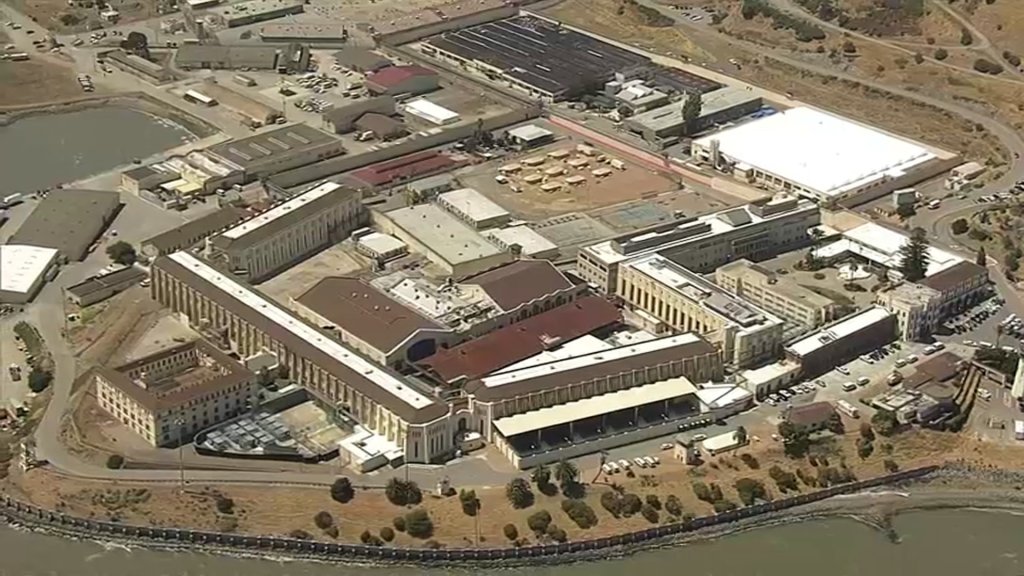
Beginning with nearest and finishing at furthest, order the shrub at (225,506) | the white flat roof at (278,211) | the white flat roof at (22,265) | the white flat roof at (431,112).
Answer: the shrub at (225,506) < the white flat roof at (22,265) < the white flat roof at (278,211) < the white flat roof at (431,112)

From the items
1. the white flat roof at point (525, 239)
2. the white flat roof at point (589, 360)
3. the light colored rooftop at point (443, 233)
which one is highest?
the white flat roof at point (589, 360)

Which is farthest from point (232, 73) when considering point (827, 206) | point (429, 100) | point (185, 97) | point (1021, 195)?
point (1021, 195)

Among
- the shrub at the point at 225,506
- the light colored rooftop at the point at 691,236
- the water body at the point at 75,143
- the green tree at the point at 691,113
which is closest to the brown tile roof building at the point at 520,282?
the light colored rooftop at the point at 691,236

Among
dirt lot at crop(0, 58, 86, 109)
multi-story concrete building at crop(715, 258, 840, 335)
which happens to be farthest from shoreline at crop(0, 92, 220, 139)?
multi-story concrete building at crop(715, 258, 840, 335)

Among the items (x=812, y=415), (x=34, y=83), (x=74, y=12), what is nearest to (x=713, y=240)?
(x=812, y=415)

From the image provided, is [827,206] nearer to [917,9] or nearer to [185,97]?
[917,9]

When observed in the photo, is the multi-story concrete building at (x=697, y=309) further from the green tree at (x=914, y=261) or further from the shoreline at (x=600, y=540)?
the green tree at (x=914, y=261)

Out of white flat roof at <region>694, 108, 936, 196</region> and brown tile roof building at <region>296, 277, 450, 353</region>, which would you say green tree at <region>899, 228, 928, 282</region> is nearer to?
white flat roof at <region>694, 108, 936, 196</region>

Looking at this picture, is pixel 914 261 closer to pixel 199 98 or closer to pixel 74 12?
pixel 199 98
